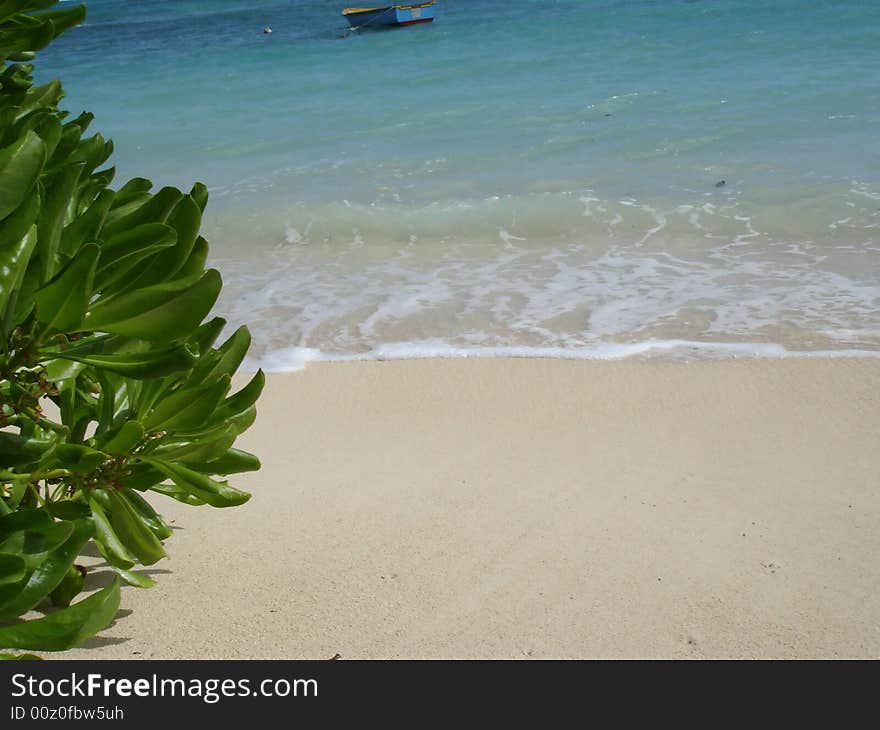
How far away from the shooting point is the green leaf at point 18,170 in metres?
1.29

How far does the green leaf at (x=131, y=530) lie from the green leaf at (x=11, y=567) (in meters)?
0.45

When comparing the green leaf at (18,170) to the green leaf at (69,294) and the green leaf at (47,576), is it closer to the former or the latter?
the green leaf at (69,294)

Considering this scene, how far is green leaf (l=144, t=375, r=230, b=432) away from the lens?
1.65 meters

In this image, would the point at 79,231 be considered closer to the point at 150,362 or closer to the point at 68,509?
the point at 150,362

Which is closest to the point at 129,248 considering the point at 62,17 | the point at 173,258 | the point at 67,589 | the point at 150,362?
the point at 173,258

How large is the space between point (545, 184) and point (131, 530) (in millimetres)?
6863

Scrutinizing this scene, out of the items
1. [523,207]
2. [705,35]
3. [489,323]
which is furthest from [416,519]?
[705,35]

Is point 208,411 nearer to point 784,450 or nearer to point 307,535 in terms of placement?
point 307,535

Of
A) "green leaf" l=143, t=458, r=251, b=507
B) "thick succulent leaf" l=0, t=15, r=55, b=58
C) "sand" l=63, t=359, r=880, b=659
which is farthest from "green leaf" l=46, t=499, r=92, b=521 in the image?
"thick succulent leaf" l=0, t=15, r=55, b=58

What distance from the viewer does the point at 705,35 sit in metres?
16.6

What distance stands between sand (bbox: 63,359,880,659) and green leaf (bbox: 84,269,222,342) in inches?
31.2

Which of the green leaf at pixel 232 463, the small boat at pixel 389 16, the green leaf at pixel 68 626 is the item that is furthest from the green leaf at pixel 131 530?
the small boat at pixel 389 16
